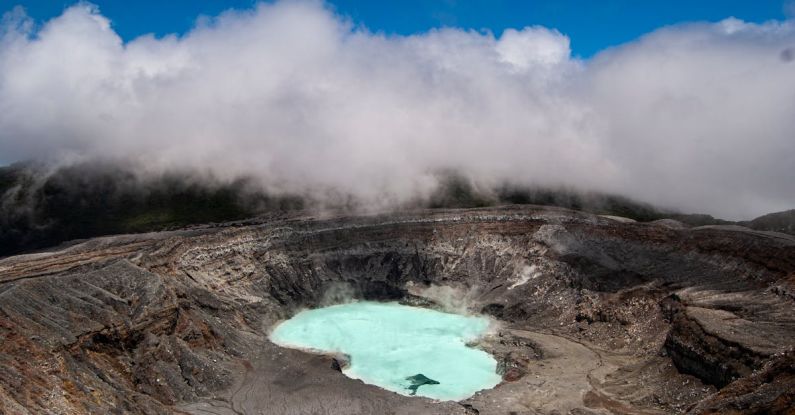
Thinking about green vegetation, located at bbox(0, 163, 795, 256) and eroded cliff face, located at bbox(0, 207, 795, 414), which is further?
green vegetation, located at bbox(0, 163, 795, 256)

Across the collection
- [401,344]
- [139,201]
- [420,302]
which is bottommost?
[401,344]

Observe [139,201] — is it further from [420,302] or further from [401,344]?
[401,344]

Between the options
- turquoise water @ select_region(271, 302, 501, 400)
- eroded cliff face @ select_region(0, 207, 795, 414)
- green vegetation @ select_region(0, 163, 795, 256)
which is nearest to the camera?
eroded cliff face @ select_region(0, 207, 795, 414)

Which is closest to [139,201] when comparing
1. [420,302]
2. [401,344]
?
[420,302]

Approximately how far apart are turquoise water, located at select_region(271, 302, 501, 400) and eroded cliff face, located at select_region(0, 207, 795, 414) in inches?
111

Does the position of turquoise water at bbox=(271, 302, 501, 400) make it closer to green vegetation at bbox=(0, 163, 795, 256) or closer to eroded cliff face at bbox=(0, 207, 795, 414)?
eroded cliff face at bbox=(0, 207, 795, 414)

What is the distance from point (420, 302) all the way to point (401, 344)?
15.9 meters

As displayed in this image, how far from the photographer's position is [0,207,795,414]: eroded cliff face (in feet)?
141

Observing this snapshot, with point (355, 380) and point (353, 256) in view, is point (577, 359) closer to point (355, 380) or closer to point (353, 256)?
point (355, 380)

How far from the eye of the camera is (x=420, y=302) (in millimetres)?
83188

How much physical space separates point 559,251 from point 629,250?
8.62 meters

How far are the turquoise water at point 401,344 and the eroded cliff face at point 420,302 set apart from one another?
A: 281 cm

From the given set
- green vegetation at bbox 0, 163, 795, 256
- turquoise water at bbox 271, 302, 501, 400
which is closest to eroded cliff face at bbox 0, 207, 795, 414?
turquoise water at bbox 271, 302, 501, 400

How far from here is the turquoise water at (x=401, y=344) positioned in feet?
186
